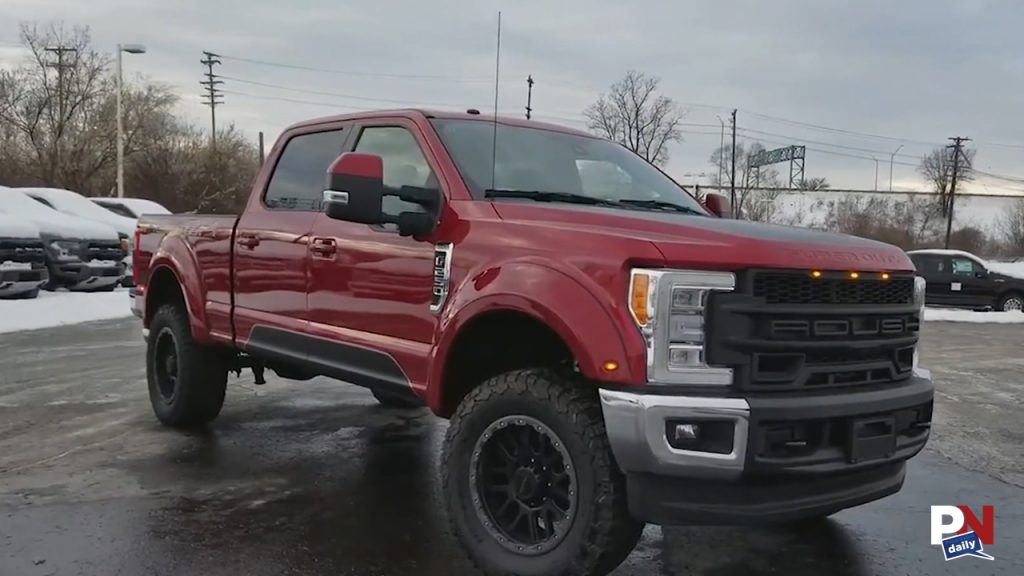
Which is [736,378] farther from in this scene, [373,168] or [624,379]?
→ [373,168]

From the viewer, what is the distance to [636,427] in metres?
2.91

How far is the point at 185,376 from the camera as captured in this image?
228 inches

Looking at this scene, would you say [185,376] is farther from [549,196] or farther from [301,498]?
[549,196]

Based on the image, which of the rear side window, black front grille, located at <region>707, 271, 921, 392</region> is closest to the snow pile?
the rear side window

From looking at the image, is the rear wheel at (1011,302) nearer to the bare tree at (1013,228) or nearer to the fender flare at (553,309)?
the fender flare at (553,309)

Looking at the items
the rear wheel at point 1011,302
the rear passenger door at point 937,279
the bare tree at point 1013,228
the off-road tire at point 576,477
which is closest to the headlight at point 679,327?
the off-road tire at point 576,477

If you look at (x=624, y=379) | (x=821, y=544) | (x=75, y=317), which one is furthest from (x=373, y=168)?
(x=75, y=317)

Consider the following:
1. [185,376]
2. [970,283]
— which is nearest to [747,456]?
[185,376]

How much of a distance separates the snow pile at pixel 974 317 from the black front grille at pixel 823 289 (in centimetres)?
1465

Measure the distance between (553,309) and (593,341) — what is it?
0.21 metres

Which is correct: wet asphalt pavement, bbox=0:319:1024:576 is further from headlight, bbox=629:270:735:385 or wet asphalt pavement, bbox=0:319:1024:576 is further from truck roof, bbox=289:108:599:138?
truck roof, bbox=289:108:599:138

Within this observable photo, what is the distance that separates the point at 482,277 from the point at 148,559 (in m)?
1.85

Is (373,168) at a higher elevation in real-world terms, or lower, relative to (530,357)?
higher

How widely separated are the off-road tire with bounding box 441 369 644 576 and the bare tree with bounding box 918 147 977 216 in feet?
205
